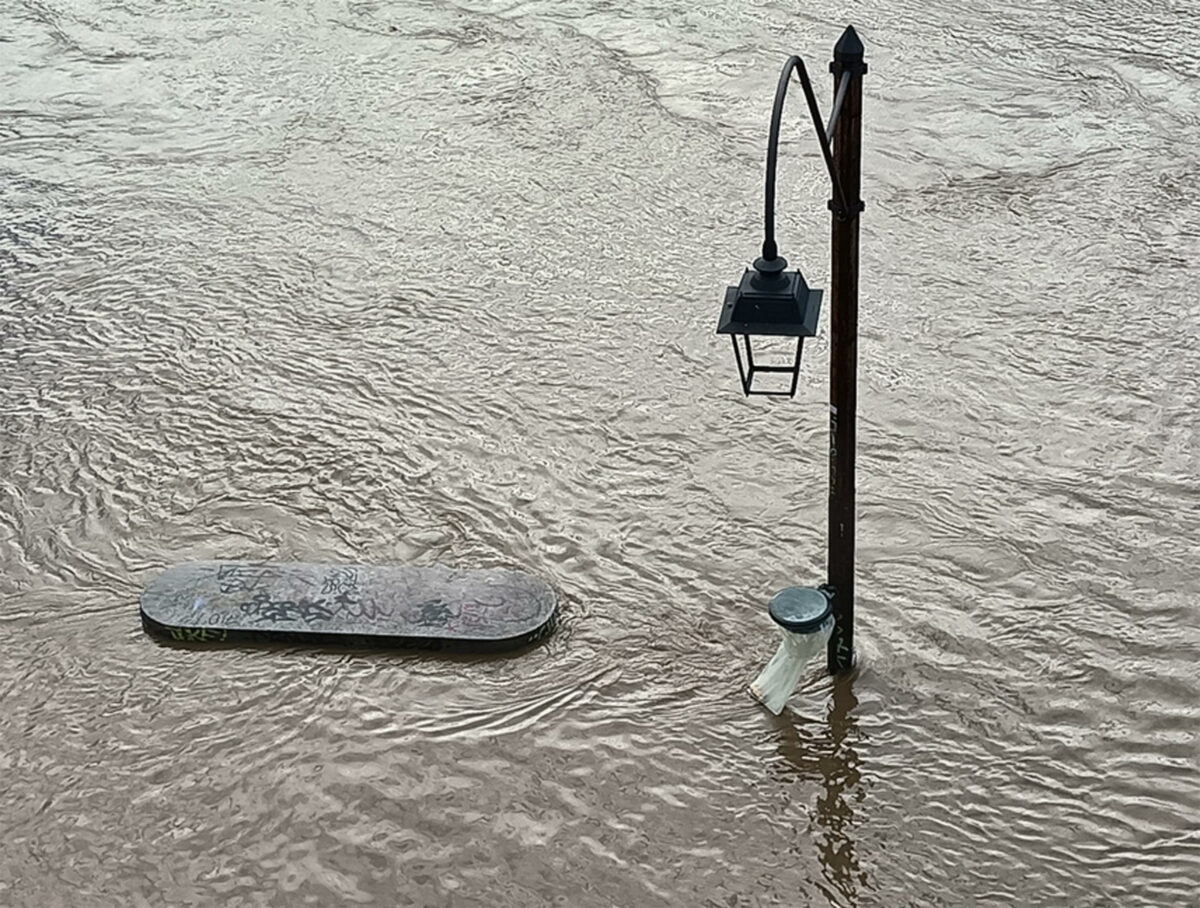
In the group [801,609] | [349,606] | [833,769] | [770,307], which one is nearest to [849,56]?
[770,307]

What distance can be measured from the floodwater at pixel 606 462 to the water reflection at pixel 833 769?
0.5 inches

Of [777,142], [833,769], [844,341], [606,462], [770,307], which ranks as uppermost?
[777,142]

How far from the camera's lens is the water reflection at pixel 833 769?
3.46 meters

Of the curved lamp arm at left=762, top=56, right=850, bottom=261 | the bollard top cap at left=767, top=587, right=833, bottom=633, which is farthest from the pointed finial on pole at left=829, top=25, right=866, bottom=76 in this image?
the bollard top cap at left=767, top=587, right=833, bottom=633

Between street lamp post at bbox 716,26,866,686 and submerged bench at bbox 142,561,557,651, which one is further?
submerged bench at bbox 142,561,557,651

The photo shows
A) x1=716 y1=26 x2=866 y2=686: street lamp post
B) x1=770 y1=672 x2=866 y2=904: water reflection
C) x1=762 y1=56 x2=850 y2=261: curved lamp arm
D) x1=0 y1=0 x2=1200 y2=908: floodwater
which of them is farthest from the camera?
x1=0 y1=0 x2=1200 y2=908: floodwater

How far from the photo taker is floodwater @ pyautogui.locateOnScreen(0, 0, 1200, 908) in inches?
141

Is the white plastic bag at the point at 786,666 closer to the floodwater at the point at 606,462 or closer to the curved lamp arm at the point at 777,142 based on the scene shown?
the floodwater at the point at 606,462

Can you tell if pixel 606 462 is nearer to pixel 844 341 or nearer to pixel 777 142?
pixel 844 341

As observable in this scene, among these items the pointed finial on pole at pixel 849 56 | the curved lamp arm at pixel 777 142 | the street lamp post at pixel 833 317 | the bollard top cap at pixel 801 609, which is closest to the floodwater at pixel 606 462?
the street lamp post at pixel 833 317

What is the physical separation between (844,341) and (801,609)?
698 mm

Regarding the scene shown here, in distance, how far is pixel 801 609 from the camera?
3.65 meters

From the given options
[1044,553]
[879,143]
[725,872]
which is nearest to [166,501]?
[725,872]

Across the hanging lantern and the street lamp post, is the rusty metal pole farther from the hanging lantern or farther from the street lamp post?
the hanging lantern
